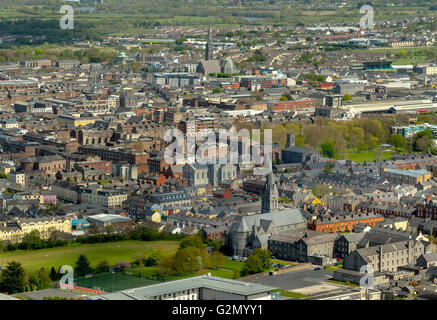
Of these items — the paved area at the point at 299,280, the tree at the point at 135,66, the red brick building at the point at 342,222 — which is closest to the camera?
the paved area at the point at 299,280

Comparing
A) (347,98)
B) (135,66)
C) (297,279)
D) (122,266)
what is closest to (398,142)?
(347,98)

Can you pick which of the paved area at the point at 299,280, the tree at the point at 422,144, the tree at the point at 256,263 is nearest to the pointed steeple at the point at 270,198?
the tree at the point at 256,263

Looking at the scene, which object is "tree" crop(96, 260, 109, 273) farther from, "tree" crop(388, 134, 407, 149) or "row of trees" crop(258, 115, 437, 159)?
"tree" crop(388, 134, 407, 149)

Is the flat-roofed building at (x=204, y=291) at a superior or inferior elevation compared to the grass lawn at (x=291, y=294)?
superior

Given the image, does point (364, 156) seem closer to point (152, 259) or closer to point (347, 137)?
point (347, 137)

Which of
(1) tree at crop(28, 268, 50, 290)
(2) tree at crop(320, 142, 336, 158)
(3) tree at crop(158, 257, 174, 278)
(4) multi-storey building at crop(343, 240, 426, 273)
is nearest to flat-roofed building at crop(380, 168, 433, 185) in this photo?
(2) tree at crop(320, 142, 336, 158)

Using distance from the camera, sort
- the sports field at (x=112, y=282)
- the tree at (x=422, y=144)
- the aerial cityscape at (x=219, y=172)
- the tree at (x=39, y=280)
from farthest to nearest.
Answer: the tree at (x=422, y=144)
the aerial cityscape at (x=219, y=172)
the tree at (x=39, y=280)
the sports field at (x=112, y=282)

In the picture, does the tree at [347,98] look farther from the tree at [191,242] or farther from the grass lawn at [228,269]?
the grass lawn at [228,269]
